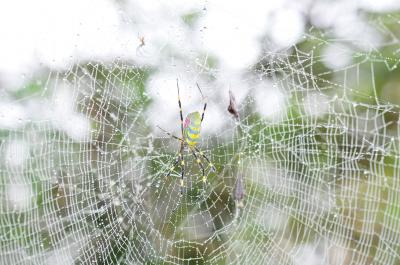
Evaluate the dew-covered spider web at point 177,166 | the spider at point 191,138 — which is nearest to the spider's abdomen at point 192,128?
the spider at point 191,138

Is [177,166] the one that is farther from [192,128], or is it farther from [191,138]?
[192,128]

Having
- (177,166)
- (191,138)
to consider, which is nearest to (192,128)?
(191,138)

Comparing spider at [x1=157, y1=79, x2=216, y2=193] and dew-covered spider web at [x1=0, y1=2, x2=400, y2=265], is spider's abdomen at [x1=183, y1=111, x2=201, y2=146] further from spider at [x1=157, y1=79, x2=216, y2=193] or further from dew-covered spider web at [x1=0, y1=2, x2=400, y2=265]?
dew-covered spider web at [x1=0, y1=2, x2=400, y2=265]

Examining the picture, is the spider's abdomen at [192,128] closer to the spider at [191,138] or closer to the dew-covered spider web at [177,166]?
the spider at [191,138]

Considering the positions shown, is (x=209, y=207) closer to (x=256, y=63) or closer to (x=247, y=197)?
(x=247, y=197)

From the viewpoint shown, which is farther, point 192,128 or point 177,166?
point 177,166

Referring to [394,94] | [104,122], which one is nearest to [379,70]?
[394,94]

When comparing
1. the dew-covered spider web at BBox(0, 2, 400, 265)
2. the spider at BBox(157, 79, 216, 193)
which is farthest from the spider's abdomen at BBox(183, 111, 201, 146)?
the dew-covered spider web at BBox(0, 2, 400, 265)
